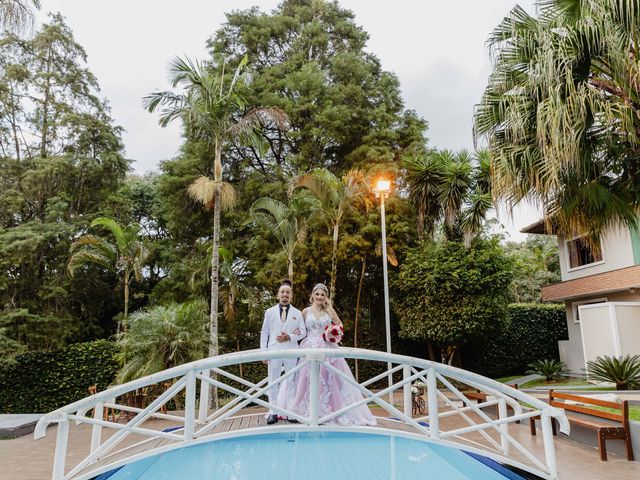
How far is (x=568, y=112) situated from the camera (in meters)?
7.22

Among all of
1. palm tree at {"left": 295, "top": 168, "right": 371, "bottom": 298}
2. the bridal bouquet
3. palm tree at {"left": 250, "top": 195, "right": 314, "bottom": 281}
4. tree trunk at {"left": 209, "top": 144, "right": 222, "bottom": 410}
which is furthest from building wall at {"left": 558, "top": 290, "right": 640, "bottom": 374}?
the bridal bouquet

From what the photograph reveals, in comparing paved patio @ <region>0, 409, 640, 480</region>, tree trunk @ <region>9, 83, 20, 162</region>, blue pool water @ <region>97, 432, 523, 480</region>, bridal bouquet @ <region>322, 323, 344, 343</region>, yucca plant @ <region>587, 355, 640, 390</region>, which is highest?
tree trunk @ <region>9, 83, 20, 162</region>

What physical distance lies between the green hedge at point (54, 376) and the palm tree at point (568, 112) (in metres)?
13.0

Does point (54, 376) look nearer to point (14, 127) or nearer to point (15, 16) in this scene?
point (14, 127)

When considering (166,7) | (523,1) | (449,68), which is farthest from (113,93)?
(523,1)

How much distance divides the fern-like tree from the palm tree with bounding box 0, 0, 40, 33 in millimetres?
7244

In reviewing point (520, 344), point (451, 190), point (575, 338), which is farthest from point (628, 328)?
point (451, 190)

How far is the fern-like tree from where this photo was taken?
12.2 metres

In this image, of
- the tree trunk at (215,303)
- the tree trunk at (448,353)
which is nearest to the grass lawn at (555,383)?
the tree trunk at (448,353)

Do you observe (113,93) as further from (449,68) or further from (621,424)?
(621,424)

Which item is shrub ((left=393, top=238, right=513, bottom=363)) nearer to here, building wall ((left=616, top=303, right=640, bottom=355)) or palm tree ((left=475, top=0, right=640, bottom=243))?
building wall ((left=616, top=303, right=640, bottom=355))

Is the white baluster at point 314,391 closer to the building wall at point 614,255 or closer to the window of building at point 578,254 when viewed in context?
the building wall at point 614,255

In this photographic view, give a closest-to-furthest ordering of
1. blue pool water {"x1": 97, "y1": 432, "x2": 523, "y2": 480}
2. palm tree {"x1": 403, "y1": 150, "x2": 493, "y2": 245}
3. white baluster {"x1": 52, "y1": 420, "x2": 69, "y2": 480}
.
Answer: white baluster {"x1": 52, "y1": 420, "x2": 69, "y2": 480} < blue pool water {"x1": 97, "y1": 432, "x2": 523, "y2": 480} < palm tree {"x1": 403, "y1": 150, "x2": 493, "y2": 245}

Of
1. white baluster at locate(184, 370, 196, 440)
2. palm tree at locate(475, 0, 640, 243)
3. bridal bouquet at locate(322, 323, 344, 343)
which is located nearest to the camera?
white baluster at locate(184, 370, 196, 440)
